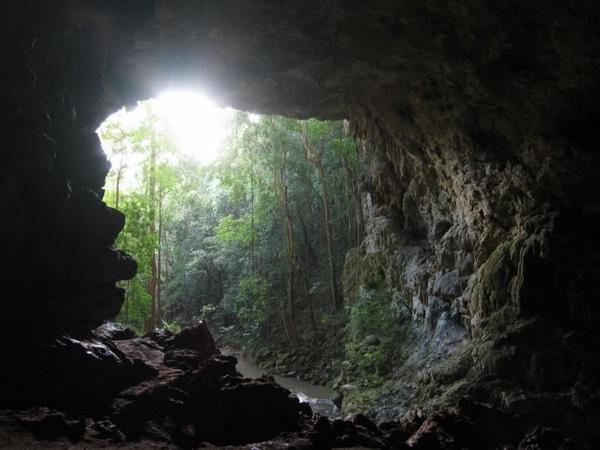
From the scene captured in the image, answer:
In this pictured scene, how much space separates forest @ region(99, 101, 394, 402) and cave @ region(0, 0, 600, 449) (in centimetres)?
575

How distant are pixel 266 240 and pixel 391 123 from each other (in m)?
18.5

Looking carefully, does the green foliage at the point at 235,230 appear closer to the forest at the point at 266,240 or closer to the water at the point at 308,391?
the forest at the point at 266,240

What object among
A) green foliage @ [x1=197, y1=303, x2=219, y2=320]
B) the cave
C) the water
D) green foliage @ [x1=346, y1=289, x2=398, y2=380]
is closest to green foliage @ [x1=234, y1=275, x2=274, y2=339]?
green foliage @ [x1=197, y1=303, x2=219, y2=320]

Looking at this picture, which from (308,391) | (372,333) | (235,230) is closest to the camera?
(372,333)

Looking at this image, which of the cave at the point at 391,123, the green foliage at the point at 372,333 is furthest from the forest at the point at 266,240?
the cave at the point at 391,123

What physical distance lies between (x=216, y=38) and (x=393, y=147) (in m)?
7.60

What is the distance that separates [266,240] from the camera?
100 ft

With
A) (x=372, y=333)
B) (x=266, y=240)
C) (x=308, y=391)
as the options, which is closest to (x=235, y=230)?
(x=266, y=240)

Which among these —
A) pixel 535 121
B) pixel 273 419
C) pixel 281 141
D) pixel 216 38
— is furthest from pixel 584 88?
pixel 281 141

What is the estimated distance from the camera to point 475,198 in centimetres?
1176

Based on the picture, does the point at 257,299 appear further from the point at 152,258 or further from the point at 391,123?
the point at 391,123

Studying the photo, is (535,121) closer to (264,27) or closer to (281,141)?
(264,27)

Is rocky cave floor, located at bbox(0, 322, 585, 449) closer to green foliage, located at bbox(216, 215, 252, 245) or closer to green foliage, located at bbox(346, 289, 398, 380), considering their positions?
green foliage, located at bbox(346, 289, 398, 380)

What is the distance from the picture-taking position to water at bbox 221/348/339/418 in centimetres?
1439
